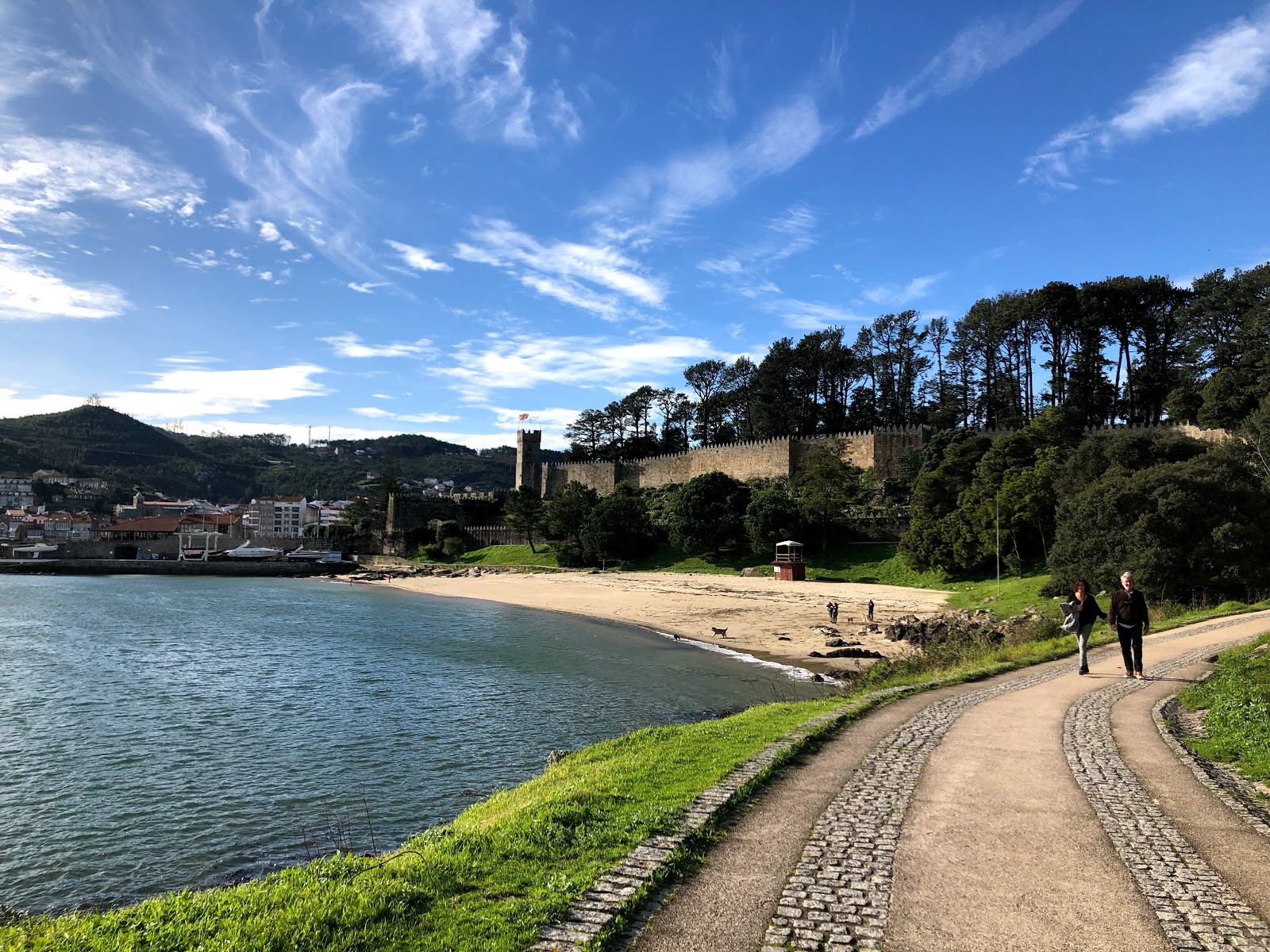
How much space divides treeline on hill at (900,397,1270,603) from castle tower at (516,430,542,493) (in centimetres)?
4909

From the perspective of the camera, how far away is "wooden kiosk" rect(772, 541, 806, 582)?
43.1m

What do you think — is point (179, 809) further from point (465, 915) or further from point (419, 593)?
point (419, 593)

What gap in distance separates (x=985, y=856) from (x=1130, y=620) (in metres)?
7.65

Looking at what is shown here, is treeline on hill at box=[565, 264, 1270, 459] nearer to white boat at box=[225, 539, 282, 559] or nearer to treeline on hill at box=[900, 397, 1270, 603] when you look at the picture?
treeline on hill at box=[900, 397, 1270, 603]

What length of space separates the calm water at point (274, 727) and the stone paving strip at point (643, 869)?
4892 mm

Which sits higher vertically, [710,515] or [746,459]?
[746,459]

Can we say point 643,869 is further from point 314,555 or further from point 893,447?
point 314,555

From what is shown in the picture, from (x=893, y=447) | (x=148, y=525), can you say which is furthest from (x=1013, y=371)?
(x=148, y=525)

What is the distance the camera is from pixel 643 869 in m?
5.04

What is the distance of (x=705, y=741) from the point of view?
9406 millimetres

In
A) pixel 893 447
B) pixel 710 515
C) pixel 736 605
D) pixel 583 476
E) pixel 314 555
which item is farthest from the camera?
pixel 314 555

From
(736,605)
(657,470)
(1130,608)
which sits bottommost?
(736,605)

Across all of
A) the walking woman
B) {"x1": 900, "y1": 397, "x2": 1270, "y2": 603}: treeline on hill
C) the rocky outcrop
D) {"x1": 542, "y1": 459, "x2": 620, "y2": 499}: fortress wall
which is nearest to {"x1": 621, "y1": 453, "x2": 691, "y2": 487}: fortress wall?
{"x1": 542, "y1": 459, "x2": 620, "y2": 499}: fortress wall

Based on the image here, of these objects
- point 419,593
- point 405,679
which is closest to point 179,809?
point 405,679
